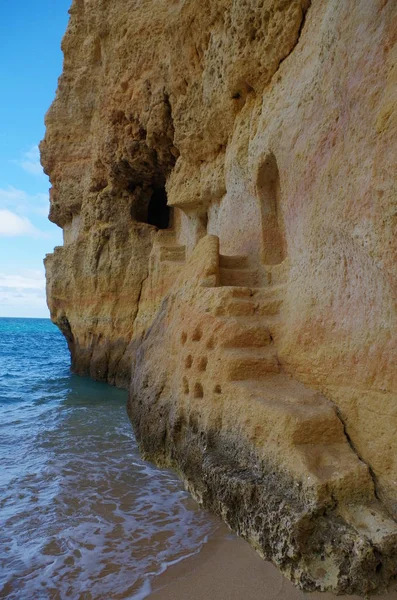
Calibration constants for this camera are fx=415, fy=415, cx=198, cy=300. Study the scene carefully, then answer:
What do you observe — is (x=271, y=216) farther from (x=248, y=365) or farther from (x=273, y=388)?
(x=273, y=388)

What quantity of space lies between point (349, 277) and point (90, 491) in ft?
10.8

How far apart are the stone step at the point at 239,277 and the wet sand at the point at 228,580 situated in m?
3.05

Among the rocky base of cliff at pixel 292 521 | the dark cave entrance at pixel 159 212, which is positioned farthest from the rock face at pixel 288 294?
the dark cave entrance at pixel 159 212

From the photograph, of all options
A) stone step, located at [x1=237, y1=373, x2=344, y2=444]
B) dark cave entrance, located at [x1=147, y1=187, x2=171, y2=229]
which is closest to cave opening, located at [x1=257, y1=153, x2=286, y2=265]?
stone step, located at [x1=237, y1=373, x2=344, y2=444]

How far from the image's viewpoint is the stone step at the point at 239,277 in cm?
530

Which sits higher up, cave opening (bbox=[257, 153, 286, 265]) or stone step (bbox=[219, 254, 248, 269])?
cave opening (bbox=[257, 153, 286, 265])

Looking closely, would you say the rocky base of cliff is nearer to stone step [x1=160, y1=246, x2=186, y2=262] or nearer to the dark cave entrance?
stone step [x1=160, y1=246, x2=186, y2=262]

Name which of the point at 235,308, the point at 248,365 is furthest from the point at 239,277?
the point at 248,365

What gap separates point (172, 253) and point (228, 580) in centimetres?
786

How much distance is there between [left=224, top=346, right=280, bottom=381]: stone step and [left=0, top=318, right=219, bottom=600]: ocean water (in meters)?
1.22

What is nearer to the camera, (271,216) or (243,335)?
(243,335)

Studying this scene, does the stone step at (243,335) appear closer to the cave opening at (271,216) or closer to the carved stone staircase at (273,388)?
the carved stone staircase at (273,388)

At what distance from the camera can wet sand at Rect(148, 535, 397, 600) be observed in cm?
241

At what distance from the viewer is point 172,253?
389 inches
